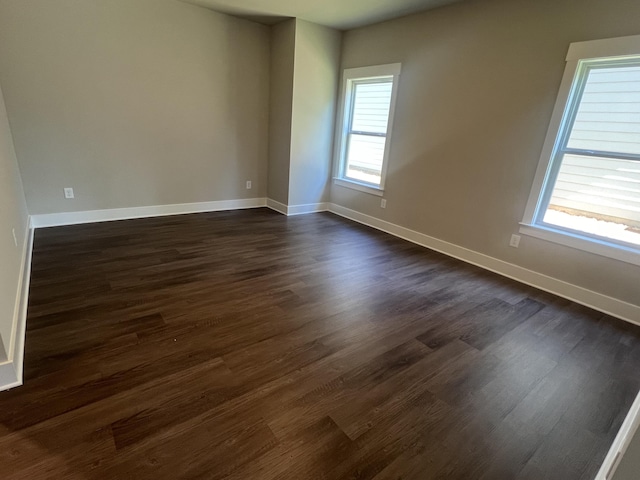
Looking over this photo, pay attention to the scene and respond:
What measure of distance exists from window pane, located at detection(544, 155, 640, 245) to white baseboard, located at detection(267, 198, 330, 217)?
3.13 metres

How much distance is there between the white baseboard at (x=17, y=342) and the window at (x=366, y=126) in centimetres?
377

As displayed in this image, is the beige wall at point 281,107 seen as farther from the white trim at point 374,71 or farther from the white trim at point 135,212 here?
the white trim at point 374,71

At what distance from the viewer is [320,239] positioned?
402 cm

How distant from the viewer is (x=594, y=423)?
1.62 meters

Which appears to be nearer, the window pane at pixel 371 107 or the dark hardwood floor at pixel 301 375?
the dark hardwood floor at pixel 301 375

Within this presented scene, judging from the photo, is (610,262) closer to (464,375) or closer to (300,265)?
(464,375)

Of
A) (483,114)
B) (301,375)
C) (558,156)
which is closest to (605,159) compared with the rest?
(558,156)

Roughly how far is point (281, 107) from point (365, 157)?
1386mm

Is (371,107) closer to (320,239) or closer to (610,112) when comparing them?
(320,239)

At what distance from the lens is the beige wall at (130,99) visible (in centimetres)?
334

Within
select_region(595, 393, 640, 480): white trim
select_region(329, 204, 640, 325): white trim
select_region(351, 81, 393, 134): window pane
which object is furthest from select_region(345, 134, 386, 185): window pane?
select_region(595, 393, 640, 480): white trim

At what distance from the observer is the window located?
13.9 ft

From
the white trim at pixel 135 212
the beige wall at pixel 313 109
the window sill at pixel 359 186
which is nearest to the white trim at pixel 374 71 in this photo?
the beige wall at pixel 313 109

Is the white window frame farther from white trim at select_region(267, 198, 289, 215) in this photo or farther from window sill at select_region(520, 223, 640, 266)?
white trim at select_region(267, 198, 289, 215)
